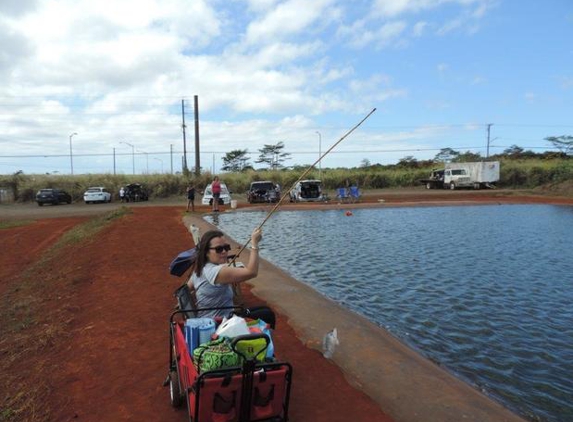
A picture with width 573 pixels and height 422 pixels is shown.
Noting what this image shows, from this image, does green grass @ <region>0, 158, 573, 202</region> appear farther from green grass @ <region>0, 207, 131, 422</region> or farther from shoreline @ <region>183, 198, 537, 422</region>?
shoreline @ <region>183, 198, 537, 422</region>

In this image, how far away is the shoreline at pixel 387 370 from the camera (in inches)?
170

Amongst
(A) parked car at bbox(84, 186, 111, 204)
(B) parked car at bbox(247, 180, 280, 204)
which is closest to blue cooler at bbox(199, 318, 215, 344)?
(B) parked car at bbox(247, 180, 280, 204)

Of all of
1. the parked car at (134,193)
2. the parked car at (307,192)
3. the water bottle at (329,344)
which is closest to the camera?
the water bottle at (329,344)

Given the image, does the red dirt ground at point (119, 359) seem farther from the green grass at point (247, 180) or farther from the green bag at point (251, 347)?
the green grass at point (247, 180)

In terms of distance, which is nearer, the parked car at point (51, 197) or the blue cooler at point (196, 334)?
the blue cooler at point (196, 334)

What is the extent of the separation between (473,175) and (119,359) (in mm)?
50989

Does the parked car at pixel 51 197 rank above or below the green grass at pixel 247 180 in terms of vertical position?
below

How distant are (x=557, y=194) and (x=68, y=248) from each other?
136 ft

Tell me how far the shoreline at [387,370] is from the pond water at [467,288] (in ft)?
1.68

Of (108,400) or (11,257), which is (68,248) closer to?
(11,257)

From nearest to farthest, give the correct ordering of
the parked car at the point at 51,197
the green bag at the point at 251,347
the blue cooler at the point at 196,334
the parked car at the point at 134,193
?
the green bag at the point at 251,347
the blue cooler at the point at 196,334
the parked car at the point at 51,197
the parked car at the point at 134,193

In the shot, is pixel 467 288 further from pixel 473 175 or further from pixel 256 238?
pixel 473 175

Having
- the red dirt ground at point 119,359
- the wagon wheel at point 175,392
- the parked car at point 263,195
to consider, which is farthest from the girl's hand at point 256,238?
the parked car at point 263,195

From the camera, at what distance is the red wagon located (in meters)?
3.20
